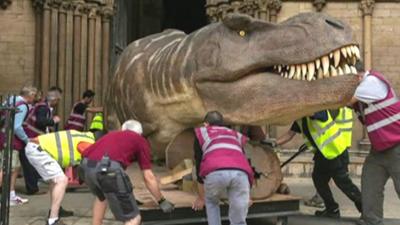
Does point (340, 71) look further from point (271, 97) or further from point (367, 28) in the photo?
point (367, 28)

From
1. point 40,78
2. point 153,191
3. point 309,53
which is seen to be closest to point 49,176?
point 153,191

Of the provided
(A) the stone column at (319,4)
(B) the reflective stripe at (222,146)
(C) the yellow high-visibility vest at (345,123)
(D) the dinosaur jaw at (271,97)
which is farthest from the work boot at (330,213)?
(A) the stone column at (319,4)

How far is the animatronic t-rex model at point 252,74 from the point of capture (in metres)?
4.03

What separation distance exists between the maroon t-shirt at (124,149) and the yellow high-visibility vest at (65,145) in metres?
1.01

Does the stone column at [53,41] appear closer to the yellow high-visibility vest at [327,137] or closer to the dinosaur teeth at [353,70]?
the yellow high-visibility vest at [327,137]

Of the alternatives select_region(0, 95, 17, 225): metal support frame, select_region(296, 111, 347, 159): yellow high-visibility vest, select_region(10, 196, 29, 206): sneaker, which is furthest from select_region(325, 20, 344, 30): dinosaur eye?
select_region(10, 196, 29, 206): sneaker

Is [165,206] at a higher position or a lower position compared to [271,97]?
lower

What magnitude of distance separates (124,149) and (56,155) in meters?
1.37

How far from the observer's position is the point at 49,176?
209 inches

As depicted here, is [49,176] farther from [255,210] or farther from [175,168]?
[255,210]

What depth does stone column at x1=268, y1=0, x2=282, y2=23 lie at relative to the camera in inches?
452

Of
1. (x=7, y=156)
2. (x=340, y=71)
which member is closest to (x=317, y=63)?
(x=340, y=71)

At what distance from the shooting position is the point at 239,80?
171 inches

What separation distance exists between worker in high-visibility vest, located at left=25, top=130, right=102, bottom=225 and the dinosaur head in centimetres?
136
